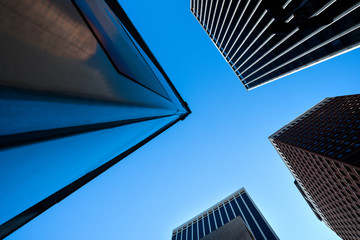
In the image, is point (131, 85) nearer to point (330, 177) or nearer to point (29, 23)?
point (29, 23)

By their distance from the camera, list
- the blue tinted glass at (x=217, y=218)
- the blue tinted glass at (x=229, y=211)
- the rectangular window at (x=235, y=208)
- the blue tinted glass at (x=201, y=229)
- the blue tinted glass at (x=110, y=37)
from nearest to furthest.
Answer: the blue tinted glass at (x=110, y=37) < the blue tinted glass at (x=201, y=229) < the blue tinted glass at (x=217, y=218) < the blue tinted glass at (x=229, y=211) < the rectangular window at (x=235, y=208)

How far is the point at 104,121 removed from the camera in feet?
12.0

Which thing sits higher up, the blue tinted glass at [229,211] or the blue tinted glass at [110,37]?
the blue tinted glass at [110,37]

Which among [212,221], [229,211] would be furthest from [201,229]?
[229,211]

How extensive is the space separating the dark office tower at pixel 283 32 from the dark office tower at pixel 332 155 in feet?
86.0

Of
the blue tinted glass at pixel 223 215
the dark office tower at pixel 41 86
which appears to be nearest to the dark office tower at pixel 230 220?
the blue tinted glass at pixel 223 215

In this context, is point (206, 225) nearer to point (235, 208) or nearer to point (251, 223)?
point (235, 208)

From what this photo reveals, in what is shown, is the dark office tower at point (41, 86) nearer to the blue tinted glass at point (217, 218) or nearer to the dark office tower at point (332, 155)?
the dark office tower at point (332, 155)

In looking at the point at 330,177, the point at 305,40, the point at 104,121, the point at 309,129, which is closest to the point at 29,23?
the point at 104,121

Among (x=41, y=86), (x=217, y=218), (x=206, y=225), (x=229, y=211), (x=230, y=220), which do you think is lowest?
(x=229, y=211)

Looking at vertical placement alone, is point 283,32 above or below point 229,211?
above

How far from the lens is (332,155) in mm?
45531

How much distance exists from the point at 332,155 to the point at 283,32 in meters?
53.3

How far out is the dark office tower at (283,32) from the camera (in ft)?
24.9
